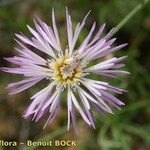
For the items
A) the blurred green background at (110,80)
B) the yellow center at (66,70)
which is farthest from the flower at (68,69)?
the blurred green background at (110,80)

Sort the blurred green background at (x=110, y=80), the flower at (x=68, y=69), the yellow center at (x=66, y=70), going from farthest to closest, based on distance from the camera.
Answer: the blurred green background at (x=110, y=80) → the yellow center at (x=66, y=70) → the flower at (x=68, y=69)

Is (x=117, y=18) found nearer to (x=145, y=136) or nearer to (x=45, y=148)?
(x=145, y=136)

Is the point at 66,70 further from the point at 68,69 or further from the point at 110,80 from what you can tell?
the point at 110,80

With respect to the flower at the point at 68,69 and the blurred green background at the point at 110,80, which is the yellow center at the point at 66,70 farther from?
the blurred green background at the point at 110,80

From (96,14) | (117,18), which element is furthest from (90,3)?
(117,18)

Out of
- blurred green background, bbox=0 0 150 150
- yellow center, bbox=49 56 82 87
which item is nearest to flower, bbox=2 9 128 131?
yellow center, bbox=49 56 82 87

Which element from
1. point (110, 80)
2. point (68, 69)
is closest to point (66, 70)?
point (68, 69)

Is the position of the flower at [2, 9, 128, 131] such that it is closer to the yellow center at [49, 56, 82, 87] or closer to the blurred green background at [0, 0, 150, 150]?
the yellow center at [49, 56, 82, 87]
